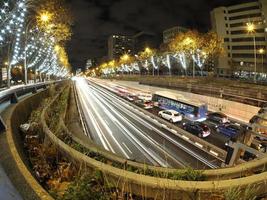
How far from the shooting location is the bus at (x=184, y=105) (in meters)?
39.1

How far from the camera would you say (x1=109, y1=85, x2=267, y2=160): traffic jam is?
27269mm

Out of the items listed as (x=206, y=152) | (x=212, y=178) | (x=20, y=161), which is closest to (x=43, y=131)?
(x=20, y=161)

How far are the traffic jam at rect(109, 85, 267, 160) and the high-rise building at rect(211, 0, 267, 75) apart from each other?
2171 inches

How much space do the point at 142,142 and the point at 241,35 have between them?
302 feet

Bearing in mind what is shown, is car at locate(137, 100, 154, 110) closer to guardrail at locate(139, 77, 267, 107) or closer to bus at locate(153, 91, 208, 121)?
bus at locate(153, 91, 208, 121)

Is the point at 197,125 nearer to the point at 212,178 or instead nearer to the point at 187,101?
the point at 187,101

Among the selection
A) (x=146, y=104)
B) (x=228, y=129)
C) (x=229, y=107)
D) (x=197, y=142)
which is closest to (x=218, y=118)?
(x=229, y=107)

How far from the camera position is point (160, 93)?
5169 cm

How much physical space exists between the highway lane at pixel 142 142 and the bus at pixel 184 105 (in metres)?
6.18

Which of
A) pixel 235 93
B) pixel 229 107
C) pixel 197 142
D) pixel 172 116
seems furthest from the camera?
pixel 235 93

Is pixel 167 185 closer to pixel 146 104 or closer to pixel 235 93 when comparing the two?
pixel 235 93

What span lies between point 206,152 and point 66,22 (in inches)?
884

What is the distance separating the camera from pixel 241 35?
107m

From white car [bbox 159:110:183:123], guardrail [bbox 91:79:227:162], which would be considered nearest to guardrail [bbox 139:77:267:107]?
white car [bbox 159:110:183:123]
